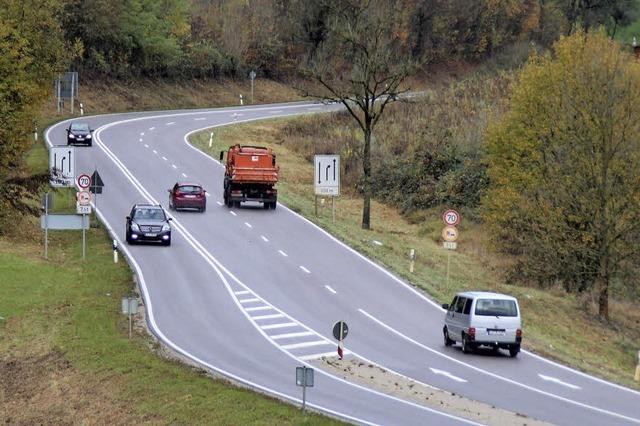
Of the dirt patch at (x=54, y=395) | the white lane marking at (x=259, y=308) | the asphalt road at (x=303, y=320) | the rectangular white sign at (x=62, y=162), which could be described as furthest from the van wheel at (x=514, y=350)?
the rectangular white sign at (x=62, y=162)

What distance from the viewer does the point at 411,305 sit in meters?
36.4

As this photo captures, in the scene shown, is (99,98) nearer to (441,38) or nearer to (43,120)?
(43,120)

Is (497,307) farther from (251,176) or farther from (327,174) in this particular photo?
(251,176)

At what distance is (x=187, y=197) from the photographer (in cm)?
5097

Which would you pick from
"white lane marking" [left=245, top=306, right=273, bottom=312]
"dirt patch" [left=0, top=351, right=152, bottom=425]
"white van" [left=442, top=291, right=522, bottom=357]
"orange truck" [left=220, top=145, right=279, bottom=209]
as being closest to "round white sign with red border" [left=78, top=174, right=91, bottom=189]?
"white lane marking" [left=245, top=306, right=273, bottom=312]

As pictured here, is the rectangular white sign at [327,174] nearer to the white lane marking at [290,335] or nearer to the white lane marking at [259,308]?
the white lane marking at [259,308]

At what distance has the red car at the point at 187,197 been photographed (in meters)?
51.0

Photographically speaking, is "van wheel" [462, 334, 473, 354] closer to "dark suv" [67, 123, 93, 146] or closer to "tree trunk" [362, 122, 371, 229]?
"tree trunk" [362, 122, 371, 229]

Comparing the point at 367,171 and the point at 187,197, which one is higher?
the point at 367,171

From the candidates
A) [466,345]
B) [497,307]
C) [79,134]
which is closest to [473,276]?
[497,307]

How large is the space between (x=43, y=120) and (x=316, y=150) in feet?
63.6

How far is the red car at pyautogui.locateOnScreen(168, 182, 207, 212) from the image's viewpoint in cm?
5097

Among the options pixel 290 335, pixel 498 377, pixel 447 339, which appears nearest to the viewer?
pixel 498 377

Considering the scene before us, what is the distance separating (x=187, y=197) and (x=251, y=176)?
3162 mm
